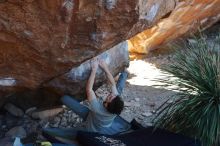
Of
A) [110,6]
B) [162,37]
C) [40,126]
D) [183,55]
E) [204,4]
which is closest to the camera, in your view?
[110,6]

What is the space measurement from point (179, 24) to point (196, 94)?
398 centimetres

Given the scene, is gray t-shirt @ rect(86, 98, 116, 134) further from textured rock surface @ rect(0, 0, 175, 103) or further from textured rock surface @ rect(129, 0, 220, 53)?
textured rock surface @ rect(129, 0, 220, 53)

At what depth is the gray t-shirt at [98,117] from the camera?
528cm

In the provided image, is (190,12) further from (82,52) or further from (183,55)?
(82,52)

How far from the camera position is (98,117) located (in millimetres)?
5320

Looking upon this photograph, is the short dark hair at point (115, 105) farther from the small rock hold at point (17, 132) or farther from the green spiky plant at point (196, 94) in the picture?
the small rock hold at point (17, 132)

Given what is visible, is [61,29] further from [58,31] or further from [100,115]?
[100,115]

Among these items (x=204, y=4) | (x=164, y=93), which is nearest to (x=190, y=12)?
(x=204, y=4)

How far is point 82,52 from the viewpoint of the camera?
16.3ft

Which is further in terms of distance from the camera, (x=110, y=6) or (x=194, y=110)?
(x=194, y=110)

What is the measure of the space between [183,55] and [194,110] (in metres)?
0.78

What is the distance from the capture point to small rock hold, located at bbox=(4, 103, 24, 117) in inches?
260

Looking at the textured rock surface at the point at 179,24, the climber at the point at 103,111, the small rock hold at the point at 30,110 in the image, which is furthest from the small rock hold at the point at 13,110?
the textured rock surface at the point at 179,24

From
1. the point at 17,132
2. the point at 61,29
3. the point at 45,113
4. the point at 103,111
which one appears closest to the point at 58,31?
the point at 61,29
